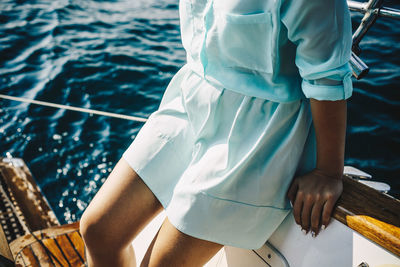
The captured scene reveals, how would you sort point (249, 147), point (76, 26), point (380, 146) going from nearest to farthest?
point (249, 147)
point (380, 146)
point (76, 26)

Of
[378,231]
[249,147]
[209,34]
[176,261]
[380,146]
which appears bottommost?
[380,146]

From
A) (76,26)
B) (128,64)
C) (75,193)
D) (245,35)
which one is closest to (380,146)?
(245,35)

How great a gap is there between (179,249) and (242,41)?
594 millimetres

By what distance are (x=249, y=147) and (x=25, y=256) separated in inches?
58.7

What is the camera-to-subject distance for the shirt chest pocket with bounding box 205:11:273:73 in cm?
76

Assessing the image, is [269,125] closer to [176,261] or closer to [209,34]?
[209,34]

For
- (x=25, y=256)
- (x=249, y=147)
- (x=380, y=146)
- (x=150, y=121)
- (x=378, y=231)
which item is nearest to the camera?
(x=378, y=231)

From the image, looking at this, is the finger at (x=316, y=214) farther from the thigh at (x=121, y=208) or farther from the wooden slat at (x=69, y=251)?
the wooden slat at (x=69, y=251)

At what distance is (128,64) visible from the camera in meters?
4.41

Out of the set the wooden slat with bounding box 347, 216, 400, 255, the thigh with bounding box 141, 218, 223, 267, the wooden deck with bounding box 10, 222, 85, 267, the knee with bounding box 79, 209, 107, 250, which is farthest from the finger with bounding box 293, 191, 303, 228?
the wooden deck with bounding box 10, 222, 85, 267

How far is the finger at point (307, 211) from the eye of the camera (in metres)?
0.82

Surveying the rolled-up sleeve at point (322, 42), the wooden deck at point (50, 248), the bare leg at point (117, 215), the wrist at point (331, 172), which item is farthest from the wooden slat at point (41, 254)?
the rolled-up sleeve at point (322, 42)

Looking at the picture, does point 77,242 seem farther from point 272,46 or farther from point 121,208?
point 272,46

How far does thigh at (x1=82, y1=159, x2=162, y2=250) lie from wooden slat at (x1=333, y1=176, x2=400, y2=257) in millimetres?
567
